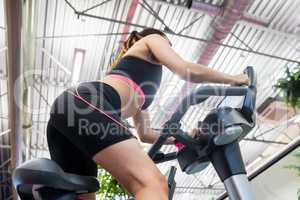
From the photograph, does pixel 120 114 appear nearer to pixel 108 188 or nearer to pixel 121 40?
pixel 108 188

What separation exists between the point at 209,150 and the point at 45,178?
0.56m

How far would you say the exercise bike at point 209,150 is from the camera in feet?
3.22

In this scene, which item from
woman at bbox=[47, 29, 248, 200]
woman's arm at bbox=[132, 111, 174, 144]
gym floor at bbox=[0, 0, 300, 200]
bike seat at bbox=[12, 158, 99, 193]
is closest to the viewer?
bike seat at bbox=[12, 158, 99, 193]

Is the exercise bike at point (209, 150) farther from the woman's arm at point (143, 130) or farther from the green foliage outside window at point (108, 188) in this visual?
the green foliage outside window at point (108, 188)

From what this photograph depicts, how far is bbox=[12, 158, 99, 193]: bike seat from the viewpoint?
95 cm

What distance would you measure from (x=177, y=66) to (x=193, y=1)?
3.47m

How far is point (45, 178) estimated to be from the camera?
0.94 m

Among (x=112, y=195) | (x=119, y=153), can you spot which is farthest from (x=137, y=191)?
(x=112, y=195)

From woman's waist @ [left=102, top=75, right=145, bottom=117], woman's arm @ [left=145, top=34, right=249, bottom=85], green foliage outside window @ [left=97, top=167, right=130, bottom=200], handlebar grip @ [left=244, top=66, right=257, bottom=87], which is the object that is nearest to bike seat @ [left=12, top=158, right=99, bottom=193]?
woman's waist @ [left=102, top=75, right=145, bottom=117]

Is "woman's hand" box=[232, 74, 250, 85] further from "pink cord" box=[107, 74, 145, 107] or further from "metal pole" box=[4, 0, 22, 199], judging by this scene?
"metal pole" box=[4, 0, 22, 199]

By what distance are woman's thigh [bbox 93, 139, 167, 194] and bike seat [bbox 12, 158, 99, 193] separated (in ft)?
0.33

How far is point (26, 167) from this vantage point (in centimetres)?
97

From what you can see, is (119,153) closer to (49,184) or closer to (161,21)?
(49,184)

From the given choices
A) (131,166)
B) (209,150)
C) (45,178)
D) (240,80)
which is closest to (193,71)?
(240,80)
